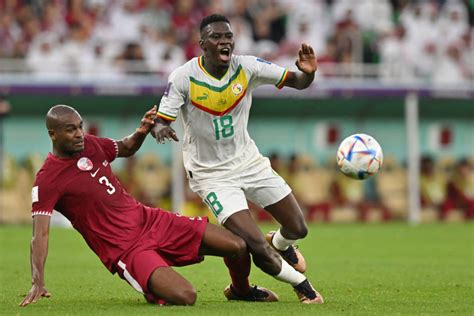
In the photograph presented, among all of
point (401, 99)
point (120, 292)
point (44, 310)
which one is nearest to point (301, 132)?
point (401, 99)

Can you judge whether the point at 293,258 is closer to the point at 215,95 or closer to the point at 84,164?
the point at 215,95

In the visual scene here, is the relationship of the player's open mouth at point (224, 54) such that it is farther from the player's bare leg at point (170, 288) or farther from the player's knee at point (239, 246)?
the player's bare leg at point (170, 288)

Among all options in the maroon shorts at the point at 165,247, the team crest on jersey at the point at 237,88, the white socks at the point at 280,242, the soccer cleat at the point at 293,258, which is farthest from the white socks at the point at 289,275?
the team crest on jersey at the point at 237,88

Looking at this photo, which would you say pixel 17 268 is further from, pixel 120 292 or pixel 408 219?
pixel 408 219

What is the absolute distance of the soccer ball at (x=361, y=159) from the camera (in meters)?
11.2

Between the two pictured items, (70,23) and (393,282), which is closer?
(393,282)

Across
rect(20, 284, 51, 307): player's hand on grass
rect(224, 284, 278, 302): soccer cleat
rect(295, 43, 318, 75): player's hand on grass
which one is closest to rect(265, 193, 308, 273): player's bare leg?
rect(224, 284, 278, 302): soccer cleat

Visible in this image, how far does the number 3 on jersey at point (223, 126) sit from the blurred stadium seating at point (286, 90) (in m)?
15.2

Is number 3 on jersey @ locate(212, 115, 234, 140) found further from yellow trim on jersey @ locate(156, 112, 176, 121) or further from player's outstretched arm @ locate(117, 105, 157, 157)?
player's outstretched arm @ locate(117, 105, 157, 157)

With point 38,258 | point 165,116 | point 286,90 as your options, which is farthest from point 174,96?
point 286,90

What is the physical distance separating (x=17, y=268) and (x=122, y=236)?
502 centimetres

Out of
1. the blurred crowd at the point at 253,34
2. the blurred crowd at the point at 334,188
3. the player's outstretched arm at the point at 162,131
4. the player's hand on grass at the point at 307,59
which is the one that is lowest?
the blurred crowd at the point at 334,188

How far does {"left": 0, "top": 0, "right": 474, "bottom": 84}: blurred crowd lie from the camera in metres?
25.8

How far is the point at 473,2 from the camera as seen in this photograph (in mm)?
29734
